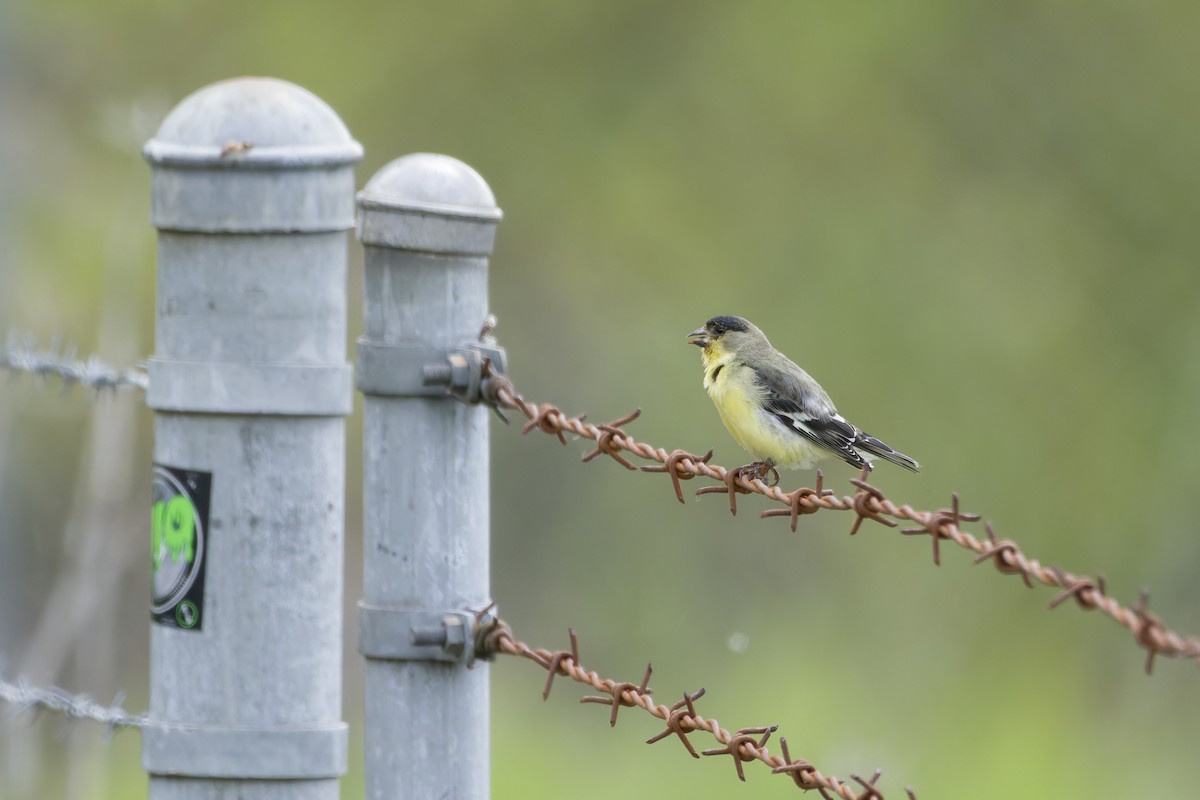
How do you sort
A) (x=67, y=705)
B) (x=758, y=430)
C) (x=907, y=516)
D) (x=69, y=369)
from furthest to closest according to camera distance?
(x=758, y=430), (x=69, y=369), (x=67, y=705), (x=907, y=516)

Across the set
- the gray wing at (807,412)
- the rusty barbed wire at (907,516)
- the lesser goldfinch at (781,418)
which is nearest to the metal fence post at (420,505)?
the rusty barbed wire at (907,516)

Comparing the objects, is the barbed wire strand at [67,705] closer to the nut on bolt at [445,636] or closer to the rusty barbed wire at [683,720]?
the nut on bolt at [445,636]

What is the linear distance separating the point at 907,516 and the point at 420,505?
0.93m

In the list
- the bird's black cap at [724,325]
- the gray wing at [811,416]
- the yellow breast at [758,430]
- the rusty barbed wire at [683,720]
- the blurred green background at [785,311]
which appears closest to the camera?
the rusty barbed wire at [683,720]

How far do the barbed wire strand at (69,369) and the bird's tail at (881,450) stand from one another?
2028mm

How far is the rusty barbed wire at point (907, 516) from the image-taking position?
1.96m

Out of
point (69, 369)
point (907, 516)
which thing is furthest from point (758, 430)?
point (907, 516)

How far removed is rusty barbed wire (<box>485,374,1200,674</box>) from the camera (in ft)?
6.43

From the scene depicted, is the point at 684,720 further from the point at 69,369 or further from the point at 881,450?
the point at 881,450

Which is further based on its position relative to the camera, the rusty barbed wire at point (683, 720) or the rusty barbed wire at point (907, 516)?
the rusty barbed wire at point (683, 720)

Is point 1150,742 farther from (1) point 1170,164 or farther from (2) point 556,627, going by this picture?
(1) point 1170,164

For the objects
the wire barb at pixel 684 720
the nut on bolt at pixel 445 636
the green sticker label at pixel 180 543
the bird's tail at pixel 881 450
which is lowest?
the wire barb at pixel 684 720

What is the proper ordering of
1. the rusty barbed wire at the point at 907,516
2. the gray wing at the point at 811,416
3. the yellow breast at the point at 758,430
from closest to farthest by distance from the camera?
the rusty barbed wire at the point at 907,516 → the gray wing at the point at 811,416 → the yellow breast at the point at 758,430

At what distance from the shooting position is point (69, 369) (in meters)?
3.88
